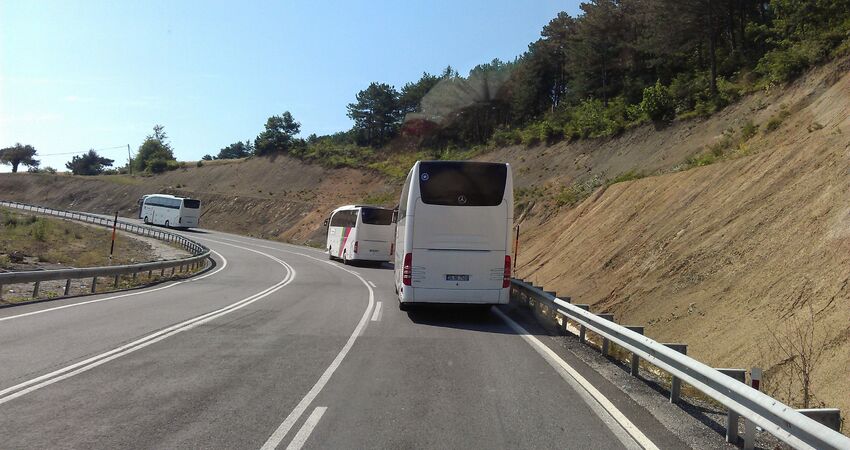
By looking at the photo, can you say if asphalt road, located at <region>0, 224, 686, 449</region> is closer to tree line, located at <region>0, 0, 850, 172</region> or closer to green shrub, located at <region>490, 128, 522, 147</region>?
tree line, located at <region>0, 0, 850, 172</region>

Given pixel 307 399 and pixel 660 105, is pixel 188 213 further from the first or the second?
pixel 307 399

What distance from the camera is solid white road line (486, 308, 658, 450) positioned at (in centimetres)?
557

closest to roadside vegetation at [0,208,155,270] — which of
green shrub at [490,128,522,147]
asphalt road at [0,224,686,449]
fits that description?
asphalt road at [0,224,686,449]

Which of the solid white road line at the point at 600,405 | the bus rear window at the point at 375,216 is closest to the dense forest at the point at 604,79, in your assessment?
the bus rear window at the point at 375,216

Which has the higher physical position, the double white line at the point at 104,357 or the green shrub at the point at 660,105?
the green shrub at the point at 660,105

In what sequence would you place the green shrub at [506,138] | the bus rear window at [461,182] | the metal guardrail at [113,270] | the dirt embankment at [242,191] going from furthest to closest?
the dirt embankment at [242,191], the green shrub at [506,138], the metal guardrail at [113,270], the bus rear window at [461,182]

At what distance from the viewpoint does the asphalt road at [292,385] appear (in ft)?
18.2

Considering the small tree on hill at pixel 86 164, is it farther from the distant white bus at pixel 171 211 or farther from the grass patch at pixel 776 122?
the grass patch at pixel 776 122

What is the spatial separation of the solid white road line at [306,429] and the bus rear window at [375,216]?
29506 mm

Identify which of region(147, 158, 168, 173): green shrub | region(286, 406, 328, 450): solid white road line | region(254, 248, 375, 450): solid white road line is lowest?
region(254, 248, 375, 450): solid white road line

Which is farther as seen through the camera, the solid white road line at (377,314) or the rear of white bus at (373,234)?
the rear of white bus at (373,234)

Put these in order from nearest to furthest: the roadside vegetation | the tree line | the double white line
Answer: the double white line
the roadside vegetation
the tree line

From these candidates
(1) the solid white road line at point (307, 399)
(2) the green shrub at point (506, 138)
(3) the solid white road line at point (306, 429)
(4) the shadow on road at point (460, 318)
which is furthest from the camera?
(2) the green shrub at point (506, 138)

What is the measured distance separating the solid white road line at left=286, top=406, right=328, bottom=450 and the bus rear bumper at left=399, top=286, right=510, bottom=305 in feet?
23.8
